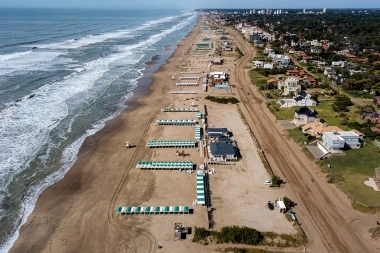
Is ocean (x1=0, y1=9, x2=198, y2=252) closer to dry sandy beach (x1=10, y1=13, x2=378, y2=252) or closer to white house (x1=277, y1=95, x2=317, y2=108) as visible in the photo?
dry sandy beach (x1=10, y1=13, x2=378, y2=252)

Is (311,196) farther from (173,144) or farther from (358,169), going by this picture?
(173,144)

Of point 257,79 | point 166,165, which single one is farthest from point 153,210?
point 257,79

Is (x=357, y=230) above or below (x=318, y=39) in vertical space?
below

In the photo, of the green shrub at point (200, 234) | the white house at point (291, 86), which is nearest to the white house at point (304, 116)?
the white house at point (291, 86)

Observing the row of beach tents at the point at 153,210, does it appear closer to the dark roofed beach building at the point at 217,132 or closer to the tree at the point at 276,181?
the tree at the point at 276,181

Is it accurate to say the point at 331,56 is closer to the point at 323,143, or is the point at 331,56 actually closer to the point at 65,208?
the point at 323,143

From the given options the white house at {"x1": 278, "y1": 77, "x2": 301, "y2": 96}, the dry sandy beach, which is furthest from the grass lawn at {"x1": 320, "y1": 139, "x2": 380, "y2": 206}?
the white house at {"x1": 278, "y1": 77, "x2": 301, "y2": 96}

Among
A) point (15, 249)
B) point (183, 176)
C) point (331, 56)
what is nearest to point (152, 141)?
point (183, 176)
